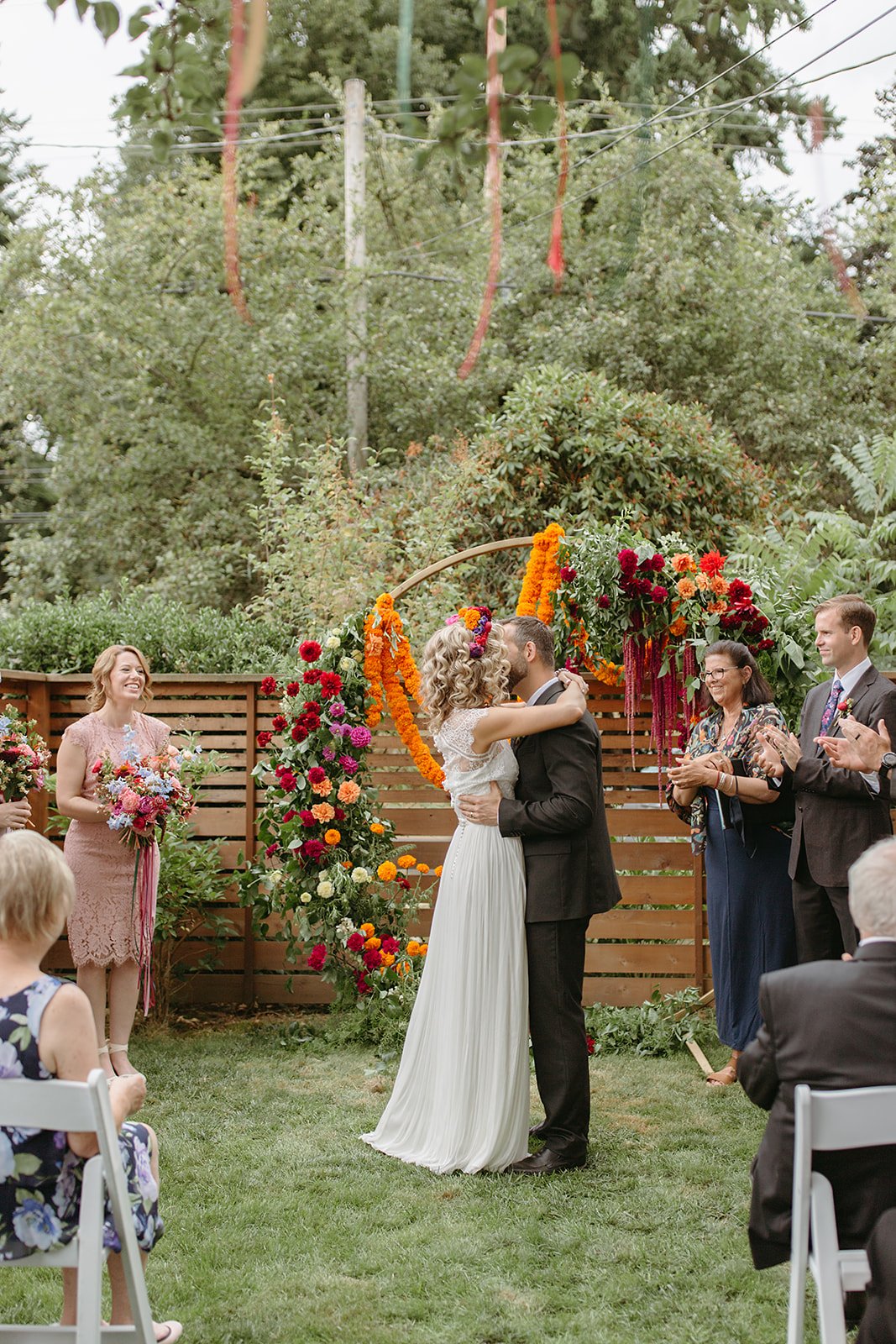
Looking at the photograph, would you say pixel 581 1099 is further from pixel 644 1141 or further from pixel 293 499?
pixel 293 499

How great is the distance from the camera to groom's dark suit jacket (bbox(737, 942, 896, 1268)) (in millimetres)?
2188

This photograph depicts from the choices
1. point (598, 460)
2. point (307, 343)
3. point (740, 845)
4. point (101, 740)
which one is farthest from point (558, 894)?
point (307, 343)

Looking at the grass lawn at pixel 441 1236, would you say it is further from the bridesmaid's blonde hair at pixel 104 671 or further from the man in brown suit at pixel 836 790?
the bridesmaid's blonde hair at pixel 104 671

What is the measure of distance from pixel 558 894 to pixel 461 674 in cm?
80

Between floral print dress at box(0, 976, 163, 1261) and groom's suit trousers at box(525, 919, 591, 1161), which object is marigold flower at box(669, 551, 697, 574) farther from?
floral print dress at box(0, 976, 163, 1261)

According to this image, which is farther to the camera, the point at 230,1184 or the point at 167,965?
the point at 167,965

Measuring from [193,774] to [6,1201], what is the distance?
3865 mm

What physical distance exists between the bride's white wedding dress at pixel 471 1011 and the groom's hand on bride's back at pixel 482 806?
2cm

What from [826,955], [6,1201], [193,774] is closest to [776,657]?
[826,955]

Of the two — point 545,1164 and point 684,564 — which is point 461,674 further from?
point 684,564

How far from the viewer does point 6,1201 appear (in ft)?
7.47

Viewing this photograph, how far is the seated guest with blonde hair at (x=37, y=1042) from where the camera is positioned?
7.47 feet

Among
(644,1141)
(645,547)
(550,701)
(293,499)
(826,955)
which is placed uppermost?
(293,499)

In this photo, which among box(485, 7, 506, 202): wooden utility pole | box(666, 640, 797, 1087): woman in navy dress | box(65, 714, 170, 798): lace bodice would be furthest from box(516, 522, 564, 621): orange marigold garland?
box(485, 7, 506, 202): wooden utility pole
